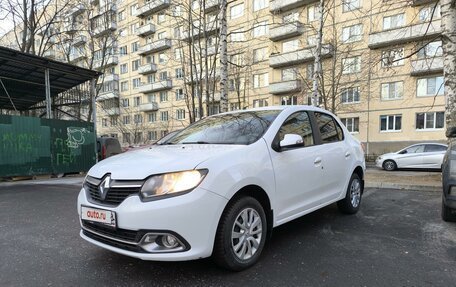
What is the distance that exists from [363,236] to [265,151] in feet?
6.12

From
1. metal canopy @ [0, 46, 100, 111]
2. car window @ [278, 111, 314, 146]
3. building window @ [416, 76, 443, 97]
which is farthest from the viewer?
building window @ [416, 76, 443, 97]

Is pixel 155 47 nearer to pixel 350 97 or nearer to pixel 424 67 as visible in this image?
pixel 350 97

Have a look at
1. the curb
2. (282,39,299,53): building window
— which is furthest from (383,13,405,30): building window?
the curb

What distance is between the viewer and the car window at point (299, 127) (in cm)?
384

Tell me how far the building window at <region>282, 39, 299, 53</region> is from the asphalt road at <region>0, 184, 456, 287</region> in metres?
29.6

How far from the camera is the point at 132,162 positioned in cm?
305

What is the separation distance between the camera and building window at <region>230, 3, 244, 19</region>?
35303 millimetres

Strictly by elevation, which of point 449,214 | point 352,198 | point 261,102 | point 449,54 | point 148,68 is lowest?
point 449,214

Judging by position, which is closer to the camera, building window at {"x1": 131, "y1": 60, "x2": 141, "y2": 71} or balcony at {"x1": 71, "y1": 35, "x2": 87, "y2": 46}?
balcony at {"x1": 71, "y1": 35, "x2": 87, "y2": 46}

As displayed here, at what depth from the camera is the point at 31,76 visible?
1346 centimetres

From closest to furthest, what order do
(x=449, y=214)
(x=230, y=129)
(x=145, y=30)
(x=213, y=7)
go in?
(x=230, y=129)
(x=449, y=214)
(x=213, y=7)
(x=145, y=30)

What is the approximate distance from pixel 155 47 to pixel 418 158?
37.1 meters

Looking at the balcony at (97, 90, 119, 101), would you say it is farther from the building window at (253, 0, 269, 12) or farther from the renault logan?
the renault logan

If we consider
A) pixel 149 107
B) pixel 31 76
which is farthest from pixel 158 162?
pixel 149 107
